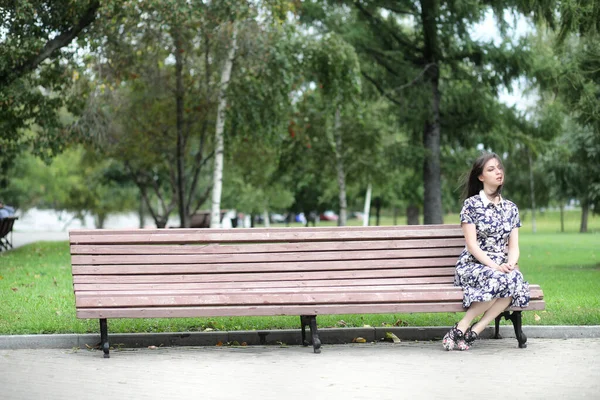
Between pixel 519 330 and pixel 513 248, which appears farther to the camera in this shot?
pixel 513 248

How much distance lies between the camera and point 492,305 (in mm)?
7703

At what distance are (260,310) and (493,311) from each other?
1.96 m

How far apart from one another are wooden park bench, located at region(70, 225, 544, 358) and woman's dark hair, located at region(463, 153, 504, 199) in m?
0.39

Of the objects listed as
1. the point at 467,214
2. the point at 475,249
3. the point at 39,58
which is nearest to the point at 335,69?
the point at 39,58

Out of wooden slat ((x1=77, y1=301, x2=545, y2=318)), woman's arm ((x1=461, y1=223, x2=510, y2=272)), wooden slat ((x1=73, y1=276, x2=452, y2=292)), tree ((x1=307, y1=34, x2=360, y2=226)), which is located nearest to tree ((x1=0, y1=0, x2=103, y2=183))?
tree ((x1=307, y1=34, x2=360, y2=226))

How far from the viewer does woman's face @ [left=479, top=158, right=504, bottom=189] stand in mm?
7973

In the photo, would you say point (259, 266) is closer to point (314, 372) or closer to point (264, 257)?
point (264, 257)

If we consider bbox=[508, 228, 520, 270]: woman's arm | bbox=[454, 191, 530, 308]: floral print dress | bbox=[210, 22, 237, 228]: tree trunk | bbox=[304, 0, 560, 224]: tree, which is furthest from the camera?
bbox=[304, 0, 560, 224]: tree

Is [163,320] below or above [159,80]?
below

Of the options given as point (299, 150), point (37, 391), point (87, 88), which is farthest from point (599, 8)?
point (299, 150)

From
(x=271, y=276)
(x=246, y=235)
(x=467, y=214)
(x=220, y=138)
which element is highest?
(x=220, y=138)

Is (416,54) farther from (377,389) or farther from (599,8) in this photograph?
(377,389)

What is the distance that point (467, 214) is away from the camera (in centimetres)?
791

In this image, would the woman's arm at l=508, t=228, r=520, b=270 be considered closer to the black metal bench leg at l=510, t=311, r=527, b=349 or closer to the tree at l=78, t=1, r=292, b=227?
the black metal bench leg at l=510, t=311, r=527, b=349
